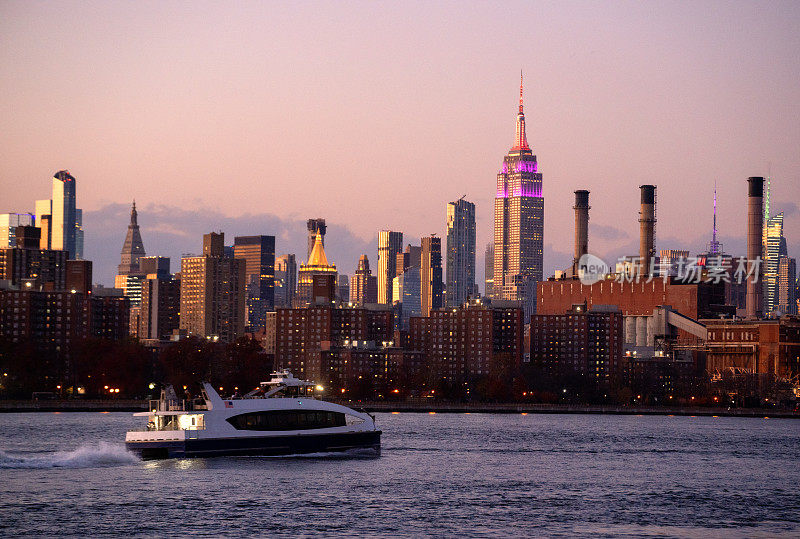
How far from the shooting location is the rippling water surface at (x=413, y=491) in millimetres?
66062

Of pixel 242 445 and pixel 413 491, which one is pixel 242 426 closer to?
pixel 242 445

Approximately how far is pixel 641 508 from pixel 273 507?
2135cm

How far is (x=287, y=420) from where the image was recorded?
9106cm

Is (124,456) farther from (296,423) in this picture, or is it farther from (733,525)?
(733,525)

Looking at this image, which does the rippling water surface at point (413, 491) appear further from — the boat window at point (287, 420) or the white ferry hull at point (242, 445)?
the boat window at point (287, 420)

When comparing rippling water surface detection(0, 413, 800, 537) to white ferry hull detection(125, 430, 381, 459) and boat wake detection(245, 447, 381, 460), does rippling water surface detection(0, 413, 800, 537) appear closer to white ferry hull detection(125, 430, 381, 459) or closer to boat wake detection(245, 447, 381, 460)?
boat wake detection(245, 447, 381, 460)

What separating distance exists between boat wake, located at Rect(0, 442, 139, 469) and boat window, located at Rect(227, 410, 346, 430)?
839cm

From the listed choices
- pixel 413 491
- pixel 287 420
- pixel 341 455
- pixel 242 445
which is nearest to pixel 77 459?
pixel 242 445

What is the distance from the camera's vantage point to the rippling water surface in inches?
2601

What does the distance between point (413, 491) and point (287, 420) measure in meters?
15.3

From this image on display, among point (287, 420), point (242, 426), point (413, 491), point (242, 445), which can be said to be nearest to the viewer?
point (413, 491)

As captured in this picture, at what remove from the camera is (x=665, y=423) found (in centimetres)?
17862

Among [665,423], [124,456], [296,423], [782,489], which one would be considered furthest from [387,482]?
[665,423]

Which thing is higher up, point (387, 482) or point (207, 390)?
point (207, 390)
